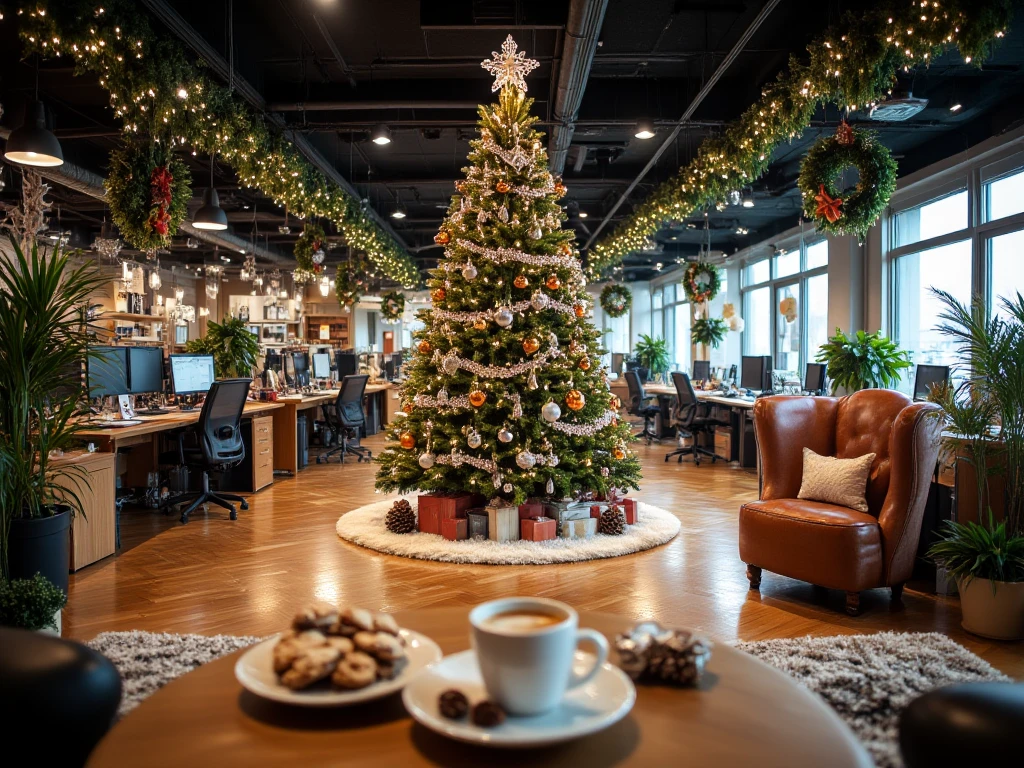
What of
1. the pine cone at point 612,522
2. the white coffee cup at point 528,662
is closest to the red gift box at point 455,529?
the pine cone at point 612,522

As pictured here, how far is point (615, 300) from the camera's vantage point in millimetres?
15984

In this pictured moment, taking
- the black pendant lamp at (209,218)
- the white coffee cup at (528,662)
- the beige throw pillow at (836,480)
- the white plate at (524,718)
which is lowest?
the beige throw pillow at (836,480)

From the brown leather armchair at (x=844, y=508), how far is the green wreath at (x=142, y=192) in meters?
4.83

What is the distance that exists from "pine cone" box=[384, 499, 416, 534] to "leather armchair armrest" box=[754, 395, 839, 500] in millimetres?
2471

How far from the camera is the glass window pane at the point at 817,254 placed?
11.8 metres

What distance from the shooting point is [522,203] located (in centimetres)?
504

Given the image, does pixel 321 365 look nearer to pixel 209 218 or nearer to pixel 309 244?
pixel 309 244

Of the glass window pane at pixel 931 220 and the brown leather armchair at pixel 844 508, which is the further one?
the glass window pane at pixel 931 220

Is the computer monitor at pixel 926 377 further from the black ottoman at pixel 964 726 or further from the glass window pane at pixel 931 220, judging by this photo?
the black ottoman at pixel 964 726

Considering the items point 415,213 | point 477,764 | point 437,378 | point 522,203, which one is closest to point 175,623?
point 437,378

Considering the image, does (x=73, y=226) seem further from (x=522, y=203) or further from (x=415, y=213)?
(x=522, y=203)

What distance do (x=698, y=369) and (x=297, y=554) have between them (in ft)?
28.6

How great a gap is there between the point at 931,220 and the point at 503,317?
22.0ft

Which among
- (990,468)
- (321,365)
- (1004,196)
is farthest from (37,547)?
(1004,196)
